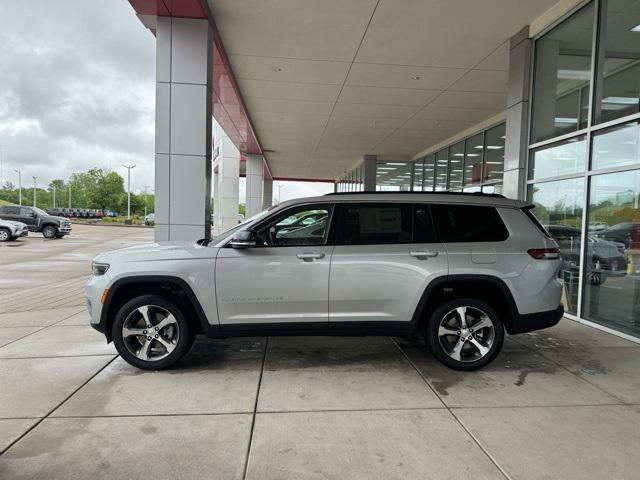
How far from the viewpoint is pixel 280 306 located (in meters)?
4.31

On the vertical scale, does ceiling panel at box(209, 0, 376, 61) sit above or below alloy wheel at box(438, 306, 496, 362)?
above

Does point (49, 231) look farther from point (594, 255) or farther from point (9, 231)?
point (594, 255)

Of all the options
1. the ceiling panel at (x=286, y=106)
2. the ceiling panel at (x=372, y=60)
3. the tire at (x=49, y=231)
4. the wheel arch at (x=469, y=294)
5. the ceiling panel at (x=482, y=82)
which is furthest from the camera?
the tire at (x=49, y=231)

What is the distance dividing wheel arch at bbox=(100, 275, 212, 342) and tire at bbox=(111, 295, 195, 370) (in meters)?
0.09

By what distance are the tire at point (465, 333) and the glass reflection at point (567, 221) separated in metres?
2.79

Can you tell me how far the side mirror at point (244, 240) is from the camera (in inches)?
164

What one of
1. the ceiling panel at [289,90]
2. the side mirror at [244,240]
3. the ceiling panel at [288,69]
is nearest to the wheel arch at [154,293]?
the side mirror at [244,240]

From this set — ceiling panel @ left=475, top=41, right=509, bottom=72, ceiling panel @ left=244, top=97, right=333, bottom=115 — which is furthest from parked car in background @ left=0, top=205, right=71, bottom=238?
ceiling panel @ left=475, top=41, right=509, bottom=72

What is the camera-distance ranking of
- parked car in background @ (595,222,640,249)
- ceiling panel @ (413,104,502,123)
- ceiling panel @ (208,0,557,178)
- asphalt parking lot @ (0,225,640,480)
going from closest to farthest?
asphalt parking lot @ (0,225,640,480) < parked car in background @ (595,222,640,249) < ceiling panel @ (208,0,557,178) < ceiling panel @ (413,104,502,123)

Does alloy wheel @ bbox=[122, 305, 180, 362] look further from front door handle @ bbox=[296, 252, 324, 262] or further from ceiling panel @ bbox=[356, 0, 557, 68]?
ceiling panel @ bbox=[356, 0, 557, 68]

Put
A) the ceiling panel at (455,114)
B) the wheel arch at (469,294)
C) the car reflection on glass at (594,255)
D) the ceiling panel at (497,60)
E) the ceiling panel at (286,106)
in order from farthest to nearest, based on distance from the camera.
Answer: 1. the ceiling panel at (455,114)
2. the ceiling panel at (286,106)
3. the ceiling panel at (497,60)
4. the car reflection on glass at (594,255)
5. the wheel arch at (469,294)

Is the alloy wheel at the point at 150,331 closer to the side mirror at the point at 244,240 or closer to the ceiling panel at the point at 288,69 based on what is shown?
the side mirror at the point at 244,240

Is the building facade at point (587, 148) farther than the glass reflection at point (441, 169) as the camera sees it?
No

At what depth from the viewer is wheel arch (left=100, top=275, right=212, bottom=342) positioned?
4.26 metres
